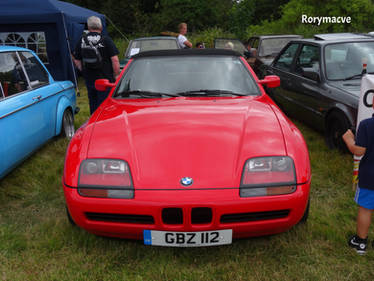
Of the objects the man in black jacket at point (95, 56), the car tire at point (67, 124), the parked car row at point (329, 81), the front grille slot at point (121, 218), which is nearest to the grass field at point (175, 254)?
the front grille slot at point (121, 218)

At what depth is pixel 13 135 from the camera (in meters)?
3.39

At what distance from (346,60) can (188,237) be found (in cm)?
390

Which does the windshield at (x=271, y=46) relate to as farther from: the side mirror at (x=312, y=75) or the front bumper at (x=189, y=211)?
the front bumper at (x=189, y=211)

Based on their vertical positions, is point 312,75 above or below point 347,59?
below

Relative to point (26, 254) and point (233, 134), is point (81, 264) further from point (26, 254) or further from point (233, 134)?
point (233, 134)

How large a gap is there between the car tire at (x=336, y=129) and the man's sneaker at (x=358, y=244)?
1.86 metres

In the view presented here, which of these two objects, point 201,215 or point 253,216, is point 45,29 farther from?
point 253,216

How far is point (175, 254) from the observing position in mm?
2438

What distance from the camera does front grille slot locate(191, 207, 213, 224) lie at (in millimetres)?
2037

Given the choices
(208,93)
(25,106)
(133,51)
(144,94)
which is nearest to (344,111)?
(208,93)

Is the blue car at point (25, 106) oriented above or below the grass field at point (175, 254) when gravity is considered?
above

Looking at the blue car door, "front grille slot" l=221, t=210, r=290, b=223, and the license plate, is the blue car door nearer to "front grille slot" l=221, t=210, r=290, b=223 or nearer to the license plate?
the license plate

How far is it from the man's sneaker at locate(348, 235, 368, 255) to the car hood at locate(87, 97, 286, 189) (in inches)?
34.6

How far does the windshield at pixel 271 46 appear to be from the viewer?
360 inches
